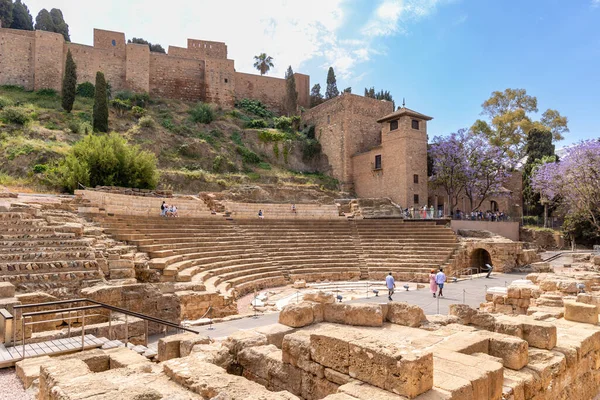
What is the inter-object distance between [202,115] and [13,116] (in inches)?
607

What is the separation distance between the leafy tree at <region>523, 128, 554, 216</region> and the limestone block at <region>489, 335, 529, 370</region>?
3236 cm

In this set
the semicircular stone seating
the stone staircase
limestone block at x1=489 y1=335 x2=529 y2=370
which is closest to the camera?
limestone block at x1=489 y1=335 x2=529 y2=370

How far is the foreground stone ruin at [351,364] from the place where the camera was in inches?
135

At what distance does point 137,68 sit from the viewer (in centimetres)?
3984

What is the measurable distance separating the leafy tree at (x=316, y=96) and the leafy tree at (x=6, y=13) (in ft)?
121

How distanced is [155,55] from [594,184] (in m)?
42.2

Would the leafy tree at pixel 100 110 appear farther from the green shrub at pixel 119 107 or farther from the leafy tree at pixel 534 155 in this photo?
the leafy tree at pixel 534 155

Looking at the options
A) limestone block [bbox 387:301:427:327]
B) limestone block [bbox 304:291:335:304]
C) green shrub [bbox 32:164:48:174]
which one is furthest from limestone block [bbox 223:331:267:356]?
green shrub [bbox 32:164:48:174]

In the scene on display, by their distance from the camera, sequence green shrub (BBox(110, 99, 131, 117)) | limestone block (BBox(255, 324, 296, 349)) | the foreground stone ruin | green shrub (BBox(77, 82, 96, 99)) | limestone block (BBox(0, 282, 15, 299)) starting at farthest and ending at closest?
green shrub (BBox(77, 82, 96, 99))
green shrub (BBox(110, 99, 131, 117))
limestone block (BBox(0, 282, 15, 299))
limestone block (BBox(255, 324, 296, 349))
the foreground stone ruin

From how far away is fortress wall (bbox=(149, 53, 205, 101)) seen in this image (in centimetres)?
4141

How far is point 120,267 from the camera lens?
31.5 feet

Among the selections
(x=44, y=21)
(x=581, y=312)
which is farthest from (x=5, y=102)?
(x=581, y=312)

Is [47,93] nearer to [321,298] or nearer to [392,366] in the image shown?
[321,298]

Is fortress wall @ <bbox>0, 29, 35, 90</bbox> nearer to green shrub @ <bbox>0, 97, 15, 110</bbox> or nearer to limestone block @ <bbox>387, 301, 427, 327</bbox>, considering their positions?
green shrub @ <bbox>0, 97, 15, 110</bbox>
